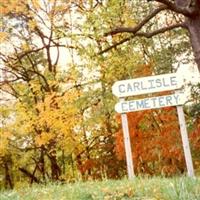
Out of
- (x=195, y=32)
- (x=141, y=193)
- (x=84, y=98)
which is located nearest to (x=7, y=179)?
(x=84, y=98)

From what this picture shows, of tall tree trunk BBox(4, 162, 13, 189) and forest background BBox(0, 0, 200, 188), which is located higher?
forest background BBox(0, 0, 200, 188)

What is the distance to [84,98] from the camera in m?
18.0

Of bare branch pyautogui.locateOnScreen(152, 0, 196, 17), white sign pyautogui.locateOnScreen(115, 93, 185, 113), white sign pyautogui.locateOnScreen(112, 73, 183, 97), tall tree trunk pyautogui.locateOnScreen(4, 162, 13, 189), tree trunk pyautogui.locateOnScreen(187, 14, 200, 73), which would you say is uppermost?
bare branch pyautogui.locateOnScreen(152, 0, 196, 17)

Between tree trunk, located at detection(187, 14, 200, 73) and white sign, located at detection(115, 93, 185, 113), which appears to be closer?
white sign, located at detection(115, 93, 185, 113)

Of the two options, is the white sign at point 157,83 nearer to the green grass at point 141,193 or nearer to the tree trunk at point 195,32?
the tree trunk at point 195,32

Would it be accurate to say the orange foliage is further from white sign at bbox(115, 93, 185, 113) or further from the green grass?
the green grass

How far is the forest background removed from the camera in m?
16.5

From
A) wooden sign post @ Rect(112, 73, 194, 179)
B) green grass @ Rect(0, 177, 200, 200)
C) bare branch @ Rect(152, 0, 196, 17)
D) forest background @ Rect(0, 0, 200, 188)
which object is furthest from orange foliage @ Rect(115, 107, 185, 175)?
green grass @ Rect(0, 177, 200, 200)

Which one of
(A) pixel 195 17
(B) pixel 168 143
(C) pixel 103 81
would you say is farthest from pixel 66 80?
(A) pixel 195 17

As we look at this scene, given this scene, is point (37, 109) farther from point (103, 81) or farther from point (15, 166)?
point (15, 166)

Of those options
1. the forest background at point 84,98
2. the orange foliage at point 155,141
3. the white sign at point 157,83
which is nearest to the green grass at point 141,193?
the white sign at point 157,83

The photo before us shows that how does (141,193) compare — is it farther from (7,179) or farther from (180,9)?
(7,179)

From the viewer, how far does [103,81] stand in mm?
18062

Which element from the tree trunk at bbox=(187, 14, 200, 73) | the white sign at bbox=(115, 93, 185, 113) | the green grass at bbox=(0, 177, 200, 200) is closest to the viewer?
the green grass at bbox=(0, 177, 200, 200)
